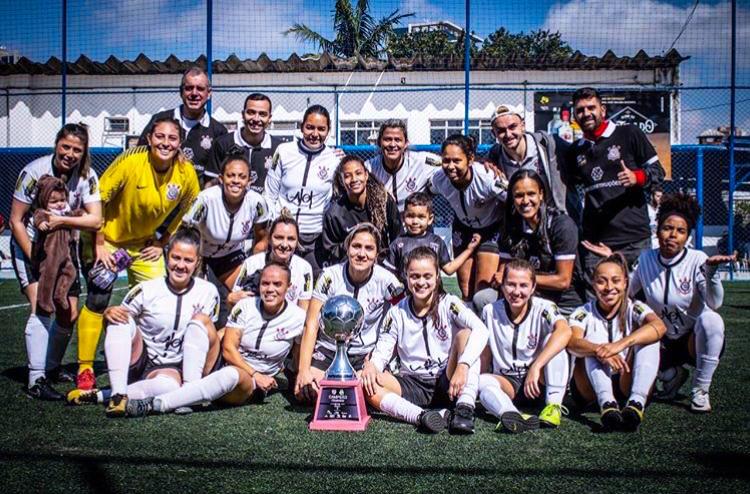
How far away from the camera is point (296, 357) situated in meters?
4.69

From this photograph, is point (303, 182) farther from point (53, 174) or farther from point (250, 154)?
point (53, 174)

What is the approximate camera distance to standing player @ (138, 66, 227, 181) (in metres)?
5.62

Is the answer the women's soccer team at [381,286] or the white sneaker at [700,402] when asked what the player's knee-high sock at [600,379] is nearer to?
the women's soccer team at [381,286]

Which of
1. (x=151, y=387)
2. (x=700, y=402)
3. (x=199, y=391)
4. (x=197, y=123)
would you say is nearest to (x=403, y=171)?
(x=197, y=123)

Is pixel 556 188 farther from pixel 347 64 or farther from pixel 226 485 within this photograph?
pixel 347 64

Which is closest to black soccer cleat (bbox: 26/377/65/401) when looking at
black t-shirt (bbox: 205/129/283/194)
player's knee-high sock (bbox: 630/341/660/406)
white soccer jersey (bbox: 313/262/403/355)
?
white soccer jersey (bbox: 313/262/403/355)

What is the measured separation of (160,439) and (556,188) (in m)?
3.03

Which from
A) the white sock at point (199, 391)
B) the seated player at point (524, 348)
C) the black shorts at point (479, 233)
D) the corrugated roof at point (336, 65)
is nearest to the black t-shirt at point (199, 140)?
the black shorts at point (479, 233)

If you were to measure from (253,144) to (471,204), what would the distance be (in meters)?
1.89

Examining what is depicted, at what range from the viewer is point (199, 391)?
4113mm

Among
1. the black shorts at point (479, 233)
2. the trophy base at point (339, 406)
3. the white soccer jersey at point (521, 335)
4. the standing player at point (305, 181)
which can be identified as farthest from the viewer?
the standing player at point (305, 181)

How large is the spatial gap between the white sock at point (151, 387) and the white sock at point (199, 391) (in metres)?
0.08

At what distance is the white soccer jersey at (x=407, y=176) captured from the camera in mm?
5434

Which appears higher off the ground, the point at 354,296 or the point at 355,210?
the point at 355,210
